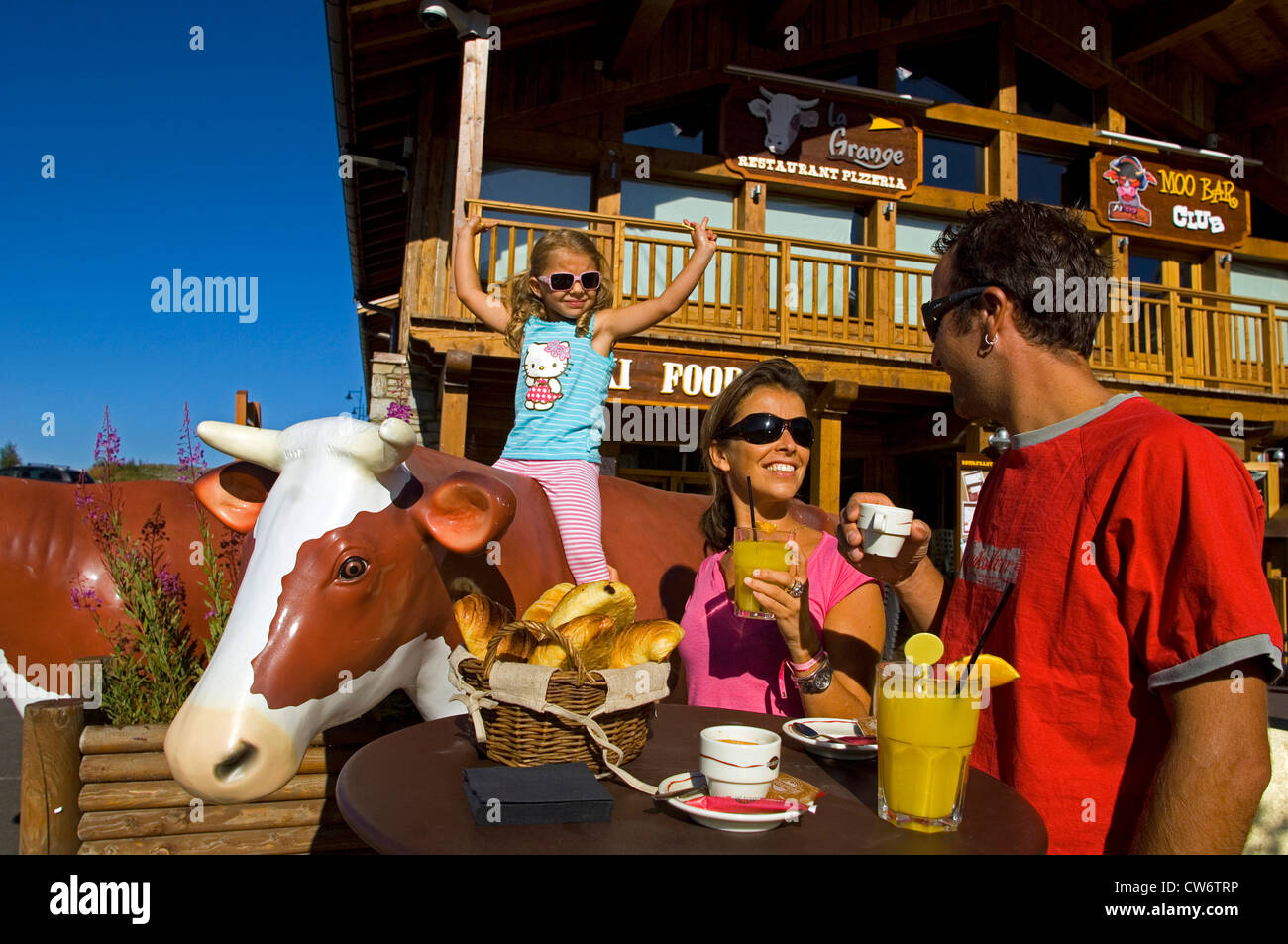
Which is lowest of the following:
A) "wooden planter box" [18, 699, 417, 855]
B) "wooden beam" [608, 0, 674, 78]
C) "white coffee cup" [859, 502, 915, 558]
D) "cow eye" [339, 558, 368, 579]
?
"wooden planter box" [18, 699, 417, 855]

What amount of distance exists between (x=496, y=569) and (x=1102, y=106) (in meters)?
14.0

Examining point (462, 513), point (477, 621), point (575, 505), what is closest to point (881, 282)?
point (575, 505)

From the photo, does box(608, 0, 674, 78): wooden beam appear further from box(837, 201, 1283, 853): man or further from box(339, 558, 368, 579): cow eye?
box(339, 558, 368, 579): cow eye

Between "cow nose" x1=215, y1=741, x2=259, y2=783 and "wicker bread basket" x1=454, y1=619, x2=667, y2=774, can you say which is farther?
"cow nose" x1=215, y1=741, x2=259, y2=783

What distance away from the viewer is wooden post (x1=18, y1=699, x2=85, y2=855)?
271 cm

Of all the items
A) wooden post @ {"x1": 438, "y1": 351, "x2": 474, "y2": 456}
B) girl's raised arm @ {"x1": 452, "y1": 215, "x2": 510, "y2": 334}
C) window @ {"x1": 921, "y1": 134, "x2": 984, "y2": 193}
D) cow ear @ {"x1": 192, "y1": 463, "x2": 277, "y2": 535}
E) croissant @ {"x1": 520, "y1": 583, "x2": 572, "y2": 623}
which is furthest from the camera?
window @ {"x1": 921, "y1": 134, "x2": 984, "y2": 193}

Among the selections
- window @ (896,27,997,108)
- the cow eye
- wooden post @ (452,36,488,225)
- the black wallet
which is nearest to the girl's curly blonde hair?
the cow eye

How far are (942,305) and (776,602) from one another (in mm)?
730

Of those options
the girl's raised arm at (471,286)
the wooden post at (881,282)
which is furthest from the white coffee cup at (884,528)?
the wooden post at (881,282)

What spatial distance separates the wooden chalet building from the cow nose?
5.58 meters

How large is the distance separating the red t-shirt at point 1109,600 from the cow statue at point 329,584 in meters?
1.23
